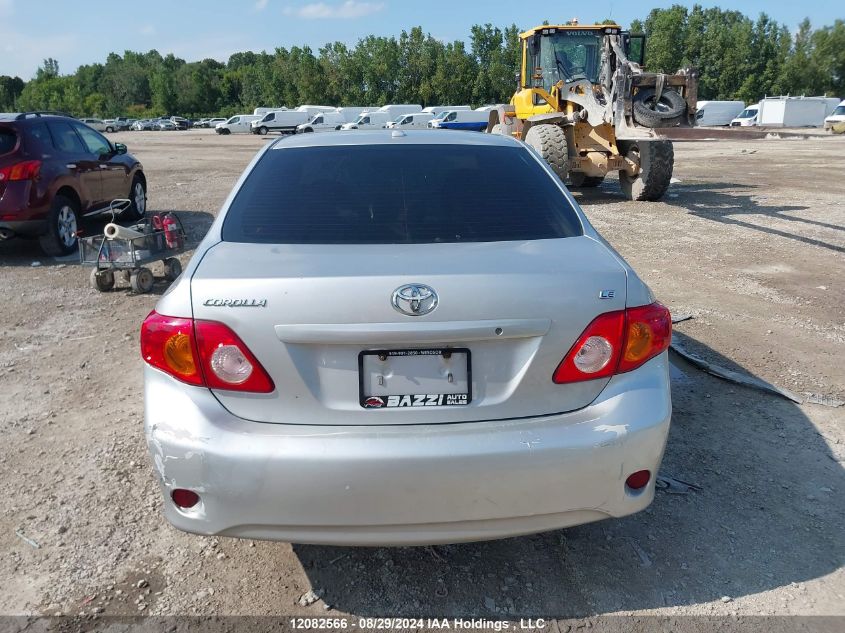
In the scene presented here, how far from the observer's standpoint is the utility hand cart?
22.2 ft

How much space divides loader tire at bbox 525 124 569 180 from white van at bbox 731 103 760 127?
48695 millimetres

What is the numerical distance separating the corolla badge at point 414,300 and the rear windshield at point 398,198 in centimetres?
49

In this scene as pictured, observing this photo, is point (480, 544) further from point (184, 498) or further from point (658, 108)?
point (658, 108)

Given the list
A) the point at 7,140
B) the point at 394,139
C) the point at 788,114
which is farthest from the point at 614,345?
the point at 788,114

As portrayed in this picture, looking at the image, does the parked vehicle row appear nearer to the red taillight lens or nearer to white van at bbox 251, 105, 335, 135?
white van at bbox 251, 105, 335, 135

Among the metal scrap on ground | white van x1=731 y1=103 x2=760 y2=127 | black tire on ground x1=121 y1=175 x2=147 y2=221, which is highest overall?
black tire on ground x1=121 y1=175 x2=147 y2=221

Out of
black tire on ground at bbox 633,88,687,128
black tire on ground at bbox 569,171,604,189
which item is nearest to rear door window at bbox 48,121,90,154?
black tire on ground at bbox 633,88,687,128

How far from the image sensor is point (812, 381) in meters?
4.64

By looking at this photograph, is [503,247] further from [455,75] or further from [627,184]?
[455,75]

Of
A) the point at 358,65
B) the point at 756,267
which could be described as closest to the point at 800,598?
the point at 756,267

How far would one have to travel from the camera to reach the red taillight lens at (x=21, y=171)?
7.88 metres

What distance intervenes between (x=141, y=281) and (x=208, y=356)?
504 centimetres

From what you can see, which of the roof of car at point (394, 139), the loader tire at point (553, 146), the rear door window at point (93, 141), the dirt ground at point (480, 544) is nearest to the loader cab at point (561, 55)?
the loader tire at point (553, 146)

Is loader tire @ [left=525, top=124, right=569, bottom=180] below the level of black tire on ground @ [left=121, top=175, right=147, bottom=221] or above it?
above
